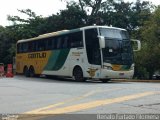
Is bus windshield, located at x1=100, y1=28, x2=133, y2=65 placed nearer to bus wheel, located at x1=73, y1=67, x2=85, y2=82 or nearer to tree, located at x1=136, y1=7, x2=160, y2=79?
bus wheel, located at x1=73, y1=67, x2=85, y2=82

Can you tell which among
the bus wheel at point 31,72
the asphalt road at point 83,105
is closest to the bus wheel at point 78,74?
the bus wheel at point 31,72

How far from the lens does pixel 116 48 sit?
2322cm

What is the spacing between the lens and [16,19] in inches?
1937

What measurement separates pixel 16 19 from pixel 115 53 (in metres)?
28.1

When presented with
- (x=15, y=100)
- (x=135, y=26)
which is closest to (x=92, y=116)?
(x=15, y=100)

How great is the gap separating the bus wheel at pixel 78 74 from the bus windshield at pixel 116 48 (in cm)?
235

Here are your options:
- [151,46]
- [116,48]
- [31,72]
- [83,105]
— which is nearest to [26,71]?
[31,72]

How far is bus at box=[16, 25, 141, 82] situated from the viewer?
75.8ft

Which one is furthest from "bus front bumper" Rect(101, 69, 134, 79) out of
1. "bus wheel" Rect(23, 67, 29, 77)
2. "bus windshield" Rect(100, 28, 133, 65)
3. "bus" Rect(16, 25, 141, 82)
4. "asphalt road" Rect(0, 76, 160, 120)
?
"bus wheel" Rect(23, 67, 29, 77)

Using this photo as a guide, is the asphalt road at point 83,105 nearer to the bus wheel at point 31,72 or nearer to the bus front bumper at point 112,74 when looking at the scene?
the bus front bumper at point 112,74

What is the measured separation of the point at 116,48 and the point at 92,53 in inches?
55.8

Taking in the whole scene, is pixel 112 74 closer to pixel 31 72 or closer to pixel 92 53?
pixel 92 53

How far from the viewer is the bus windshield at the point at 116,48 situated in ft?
75.7

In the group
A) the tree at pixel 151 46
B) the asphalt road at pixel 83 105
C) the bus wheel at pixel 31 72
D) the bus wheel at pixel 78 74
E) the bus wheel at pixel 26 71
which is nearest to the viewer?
the asphalt road at pixel 83 105
